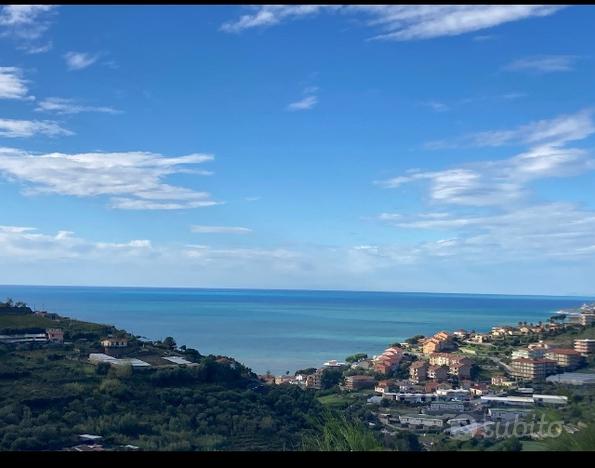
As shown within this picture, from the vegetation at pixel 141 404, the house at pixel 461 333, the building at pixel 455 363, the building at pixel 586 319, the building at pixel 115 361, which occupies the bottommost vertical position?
the vegetation at pixel 141 404

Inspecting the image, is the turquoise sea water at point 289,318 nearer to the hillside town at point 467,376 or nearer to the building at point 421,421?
the hillside town at point 467,376

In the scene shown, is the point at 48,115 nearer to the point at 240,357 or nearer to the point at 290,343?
the point at 240,357

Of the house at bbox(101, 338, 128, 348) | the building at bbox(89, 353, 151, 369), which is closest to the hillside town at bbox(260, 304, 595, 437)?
the building at bbox(89, 353, 151, 369)

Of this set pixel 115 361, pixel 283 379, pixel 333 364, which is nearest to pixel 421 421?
pixel 283 379

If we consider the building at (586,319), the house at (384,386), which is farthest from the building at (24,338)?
the building at (586,319)

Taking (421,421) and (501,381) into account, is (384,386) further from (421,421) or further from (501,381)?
(421,421)
